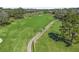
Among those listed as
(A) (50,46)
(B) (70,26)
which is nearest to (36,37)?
(A) (50,46)

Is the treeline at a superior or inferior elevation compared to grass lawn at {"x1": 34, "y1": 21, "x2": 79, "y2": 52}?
superior

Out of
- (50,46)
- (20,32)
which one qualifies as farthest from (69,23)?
(20,32)

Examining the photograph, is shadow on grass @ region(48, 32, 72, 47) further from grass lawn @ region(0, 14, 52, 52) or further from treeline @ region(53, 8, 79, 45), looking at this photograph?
A: grass lawn @ region(0, 14, 52, 52)

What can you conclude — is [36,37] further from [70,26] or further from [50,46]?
[70,26]

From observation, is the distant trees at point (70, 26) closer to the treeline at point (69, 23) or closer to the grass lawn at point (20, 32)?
the treeline at point (69, 23)

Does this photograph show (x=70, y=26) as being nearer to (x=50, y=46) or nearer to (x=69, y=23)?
(x=69, y=23)

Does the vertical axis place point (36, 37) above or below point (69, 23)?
below

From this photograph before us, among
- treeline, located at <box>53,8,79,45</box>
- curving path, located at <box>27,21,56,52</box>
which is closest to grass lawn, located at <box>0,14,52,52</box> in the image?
curving path, located at <box>27,21,56,52</box>

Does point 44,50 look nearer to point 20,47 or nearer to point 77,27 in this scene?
point 20,47
